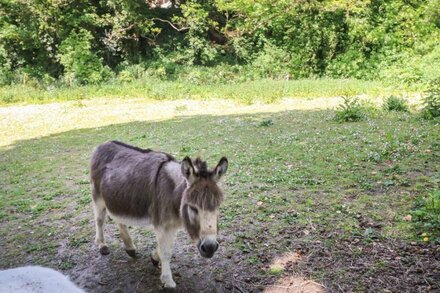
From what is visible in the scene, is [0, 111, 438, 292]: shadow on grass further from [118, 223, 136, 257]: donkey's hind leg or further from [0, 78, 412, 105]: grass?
[0, 78, 412, 105]: grass

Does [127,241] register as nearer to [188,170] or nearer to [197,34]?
[188,170]

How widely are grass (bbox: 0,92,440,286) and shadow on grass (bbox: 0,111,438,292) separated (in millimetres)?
23

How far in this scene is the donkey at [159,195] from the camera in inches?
A: 131

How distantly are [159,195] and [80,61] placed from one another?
20.9m

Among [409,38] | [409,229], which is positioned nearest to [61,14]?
[409,38]

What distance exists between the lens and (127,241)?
4.55 meters

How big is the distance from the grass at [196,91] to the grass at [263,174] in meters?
3.89

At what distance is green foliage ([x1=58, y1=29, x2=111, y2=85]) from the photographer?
2229 cm

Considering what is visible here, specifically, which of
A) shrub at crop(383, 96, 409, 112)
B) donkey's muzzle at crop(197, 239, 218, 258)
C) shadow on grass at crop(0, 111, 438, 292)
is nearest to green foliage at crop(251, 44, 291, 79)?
shrub at crop(383, 96, 409, 112)

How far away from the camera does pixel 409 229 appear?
4.55 meters

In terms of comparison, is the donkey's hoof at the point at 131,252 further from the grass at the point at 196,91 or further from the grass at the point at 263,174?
the grass at the point at 196,91

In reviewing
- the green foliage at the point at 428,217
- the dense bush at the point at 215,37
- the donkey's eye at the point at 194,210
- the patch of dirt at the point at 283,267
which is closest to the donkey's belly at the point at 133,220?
the patch of dirt at the point at 283,267

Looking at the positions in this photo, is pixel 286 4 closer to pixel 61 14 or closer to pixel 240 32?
pixel 240 32

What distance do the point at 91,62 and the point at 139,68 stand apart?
2828 mm
